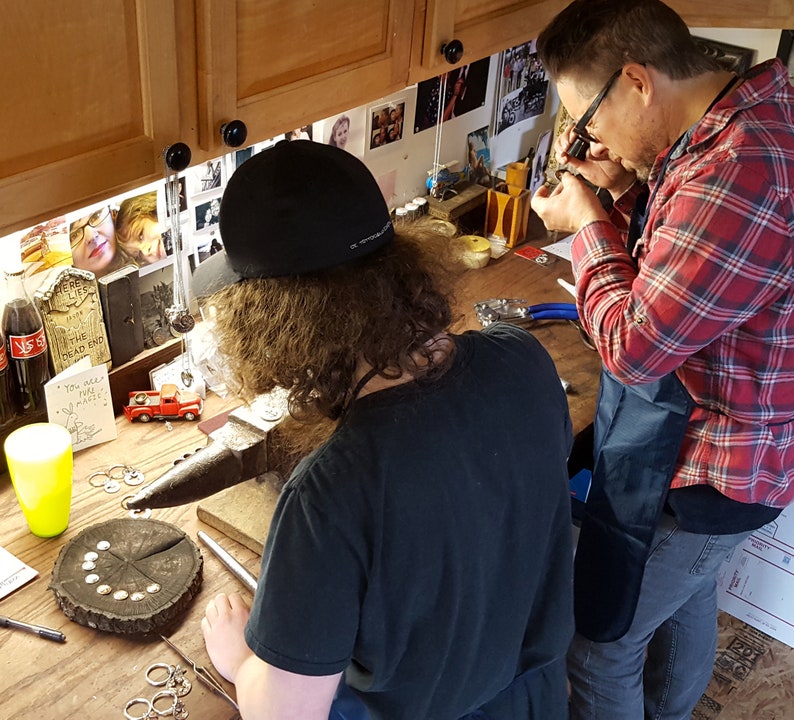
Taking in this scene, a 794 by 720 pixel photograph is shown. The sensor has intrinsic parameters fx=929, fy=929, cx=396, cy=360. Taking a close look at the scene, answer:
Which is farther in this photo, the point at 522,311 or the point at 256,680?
→ the point at 522,311

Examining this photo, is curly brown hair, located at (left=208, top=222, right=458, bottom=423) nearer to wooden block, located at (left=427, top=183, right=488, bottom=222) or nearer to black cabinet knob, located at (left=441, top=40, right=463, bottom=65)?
black cabinet knob, located at (left=441, top=40, right=463, bottom=65)

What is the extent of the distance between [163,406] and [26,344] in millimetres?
306

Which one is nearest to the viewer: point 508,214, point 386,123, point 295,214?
point 295,214

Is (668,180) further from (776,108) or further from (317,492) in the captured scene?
(317,492)

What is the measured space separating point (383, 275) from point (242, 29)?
0.44 metres

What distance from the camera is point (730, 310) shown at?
1.34 metres

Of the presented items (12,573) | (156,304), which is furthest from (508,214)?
(12,573)

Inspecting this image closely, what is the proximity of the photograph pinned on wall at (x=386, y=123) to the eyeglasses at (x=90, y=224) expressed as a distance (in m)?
0.76

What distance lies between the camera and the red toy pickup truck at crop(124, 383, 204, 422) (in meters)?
1.84

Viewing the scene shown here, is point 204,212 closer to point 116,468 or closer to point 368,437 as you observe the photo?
point 116,468

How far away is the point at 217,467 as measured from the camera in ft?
5.09

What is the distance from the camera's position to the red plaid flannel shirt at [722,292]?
1.31 metres

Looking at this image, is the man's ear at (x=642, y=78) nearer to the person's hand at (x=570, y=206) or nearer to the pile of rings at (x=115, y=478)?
the person's hand at (x=570, y=206)

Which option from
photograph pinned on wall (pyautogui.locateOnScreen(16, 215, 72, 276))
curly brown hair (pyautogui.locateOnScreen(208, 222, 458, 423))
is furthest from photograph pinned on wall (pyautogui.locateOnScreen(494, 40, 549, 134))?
curly brown hair (pyautogui.locateOnScreen(208, 222, 458, 423))
